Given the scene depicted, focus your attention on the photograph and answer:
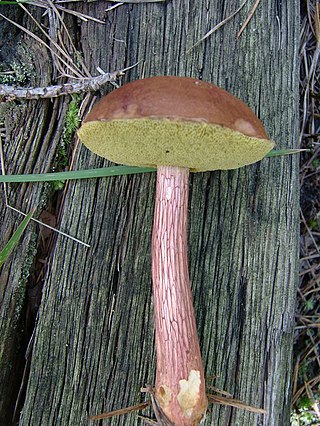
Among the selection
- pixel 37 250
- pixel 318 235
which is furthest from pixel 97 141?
pixel 318 235

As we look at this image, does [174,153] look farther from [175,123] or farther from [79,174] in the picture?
[79,174]

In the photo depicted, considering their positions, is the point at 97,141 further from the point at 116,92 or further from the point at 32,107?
the point at 32,107

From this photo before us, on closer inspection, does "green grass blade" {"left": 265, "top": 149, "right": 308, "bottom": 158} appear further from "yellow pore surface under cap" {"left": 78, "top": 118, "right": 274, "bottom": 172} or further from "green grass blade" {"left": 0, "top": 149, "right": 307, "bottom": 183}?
"yellow pore surface under cap" {"left": 78, "top": 118, "right": 274, "bottom": 172}

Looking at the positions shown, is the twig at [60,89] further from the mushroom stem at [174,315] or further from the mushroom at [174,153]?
the mushroom stem at [174,315]

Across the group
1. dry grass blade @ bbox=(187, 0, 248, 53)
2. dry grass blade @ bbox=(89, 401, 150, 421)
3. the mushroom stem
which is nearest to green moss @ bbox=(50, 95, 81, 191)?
the mushroom stem

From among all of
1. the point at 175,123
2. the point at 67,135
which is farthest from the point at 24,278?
the point at 175,123

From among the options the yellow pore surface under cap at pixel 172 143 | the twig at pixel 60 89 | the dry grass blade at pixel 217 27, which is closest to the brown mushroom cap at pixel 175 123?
the yellow pore surface under cap at pixel 172 143
